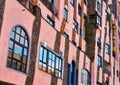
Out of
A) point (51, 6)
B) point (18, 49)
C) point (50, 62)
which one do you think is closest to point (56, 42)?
point (50, 62)

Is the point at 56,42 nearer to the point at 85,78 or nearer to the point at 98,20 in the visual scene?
the point at 85,78

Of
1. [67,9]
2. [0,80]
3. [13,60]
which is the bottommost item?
[0,80]

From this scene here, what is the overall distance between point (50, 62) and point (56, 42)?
2.66 metres

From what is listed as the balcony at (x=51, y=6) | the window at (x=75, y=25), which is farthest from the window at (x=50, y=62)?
the window at (x=75, y=25)

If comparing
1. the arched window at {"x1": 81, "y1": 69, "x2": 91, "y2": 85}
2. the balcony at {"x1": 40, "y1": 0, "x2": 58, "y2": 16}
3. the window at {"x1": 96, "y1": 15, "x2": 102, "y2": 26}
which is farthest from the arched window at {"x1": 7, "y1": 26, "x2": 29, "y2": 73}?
the window at {"x1": 96, "y1": 15, "x2": 102, "y2": 26}

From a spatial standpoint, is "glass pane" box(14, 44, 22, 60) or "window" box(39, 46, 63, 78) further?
"window" box(39, 46, 63, 78)

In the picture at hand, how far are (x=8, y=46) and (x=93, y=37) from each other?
78.9 feet

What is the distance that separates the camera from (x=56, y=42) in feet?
88.5

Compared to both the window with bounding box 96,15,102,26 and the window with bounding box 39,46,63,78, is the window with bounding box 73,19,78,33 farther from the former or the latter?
the window with bounding box 39,46,63,78

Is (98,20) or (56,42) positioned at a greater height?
(98,20)

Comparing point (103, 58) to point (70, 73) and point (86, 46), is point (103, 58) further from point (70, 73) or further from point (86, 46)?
point (70, 73)

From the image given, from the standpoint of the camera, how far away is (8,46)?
1941 cm

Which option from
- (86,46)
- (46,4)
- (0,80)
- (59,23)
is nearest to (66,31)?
(59,23)

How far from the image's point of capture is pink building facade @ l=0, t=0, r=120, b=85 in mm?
19844
